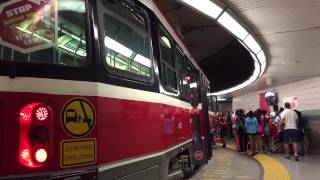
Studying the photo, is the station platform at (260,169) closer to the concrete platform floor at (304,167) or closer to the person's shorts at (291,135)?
the concrete platform floor at (304,167)

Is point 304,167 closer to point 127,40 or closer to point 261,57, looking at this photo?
A: point 261,57

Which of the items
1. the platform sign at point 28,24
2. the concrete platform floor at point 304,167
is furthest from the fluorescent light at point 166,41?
the concrete platform floor at point 304,167

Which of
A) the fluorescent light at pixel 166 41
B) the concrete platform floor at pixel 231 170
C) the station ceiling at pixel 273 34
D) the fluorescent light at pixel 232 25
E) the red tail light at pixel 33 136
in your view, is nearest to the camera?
the red tail light at pixel 33 136

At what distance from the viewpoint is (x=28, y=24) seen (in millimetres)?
3215

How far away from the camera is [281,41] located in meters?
11.8

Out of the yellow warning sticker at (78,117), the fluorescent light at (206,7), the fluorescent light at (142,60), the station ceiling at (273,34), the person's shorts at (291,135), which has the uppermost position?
the station ceiling at (273,34)

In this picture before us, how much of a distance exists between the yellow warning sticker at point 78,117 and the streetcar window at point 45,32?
12.0 inches

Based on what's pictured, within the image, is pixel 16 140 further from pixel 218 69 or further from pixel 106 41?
pixel 218 69

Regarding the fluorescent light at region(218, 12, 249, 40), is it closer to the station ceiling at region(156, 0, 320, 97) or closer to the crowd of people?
the station ceiling at region(156, 0, 320, 97)

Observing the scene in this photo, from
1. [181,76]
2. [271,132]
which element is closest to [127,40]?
[181,76]

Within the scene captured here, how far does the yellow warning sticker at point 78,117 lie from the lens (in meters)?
3.18

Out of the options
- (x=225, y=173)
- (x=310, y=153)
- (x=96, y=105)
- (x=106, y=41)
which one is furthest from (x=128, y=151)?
(x=310, y=153)

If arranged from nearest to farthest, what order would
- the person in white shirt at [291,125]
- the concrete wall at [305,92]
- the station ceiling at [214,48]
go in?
the person in white shirt at [291,125]
the station ceiling at [214,48]
the concrete wall at [305,92]

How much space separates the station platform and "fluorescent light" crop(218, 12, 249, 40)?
10.7 feet
